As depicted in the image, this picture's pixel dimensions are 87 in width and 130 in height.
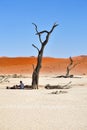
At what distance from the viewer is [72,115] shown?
14.5m

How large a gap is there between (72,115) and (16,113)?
6.87 ft

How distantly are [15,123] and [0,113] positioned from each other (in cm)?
247

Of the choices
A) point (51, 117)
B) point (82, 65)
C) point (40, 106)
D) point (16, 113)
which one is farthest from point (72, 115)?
point (82, 65)

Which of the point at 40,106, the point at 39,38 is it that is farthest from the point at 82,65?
the point at 40,106

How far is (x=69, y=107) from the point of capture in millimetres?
17047

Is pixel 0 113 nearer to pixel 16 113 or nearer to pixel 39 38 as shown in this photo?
pixel 16 113

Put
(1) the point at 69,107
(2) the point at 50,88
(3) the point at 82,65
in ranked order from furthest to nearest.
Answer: (3) the point at 82,65 < (2) the point at 50,88 < (1) the point at 69,107

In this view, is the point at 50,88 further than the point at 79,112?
Yes

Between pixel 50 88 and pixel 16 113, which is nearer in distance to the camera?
pixel 16 113

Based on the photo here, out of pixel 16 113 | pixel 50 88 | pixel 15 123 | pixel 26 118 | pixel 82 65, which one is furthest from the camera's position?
pixel 82 65

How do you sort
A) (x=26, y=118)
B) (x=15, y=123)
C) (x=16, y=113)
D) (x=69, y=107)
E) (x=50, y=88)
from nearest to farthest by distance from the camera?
1. (x=15, y=123)
2. (x=26, y=118)
3. (x=16, y=113)
4. (x=69, y=107)
5. (x=50, y=88)

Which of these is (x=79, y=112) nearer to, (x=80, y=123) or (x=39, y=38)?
(x=80, y=123)

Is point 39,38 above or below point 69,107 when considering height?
above

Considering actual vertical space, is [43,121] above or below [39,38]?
below
